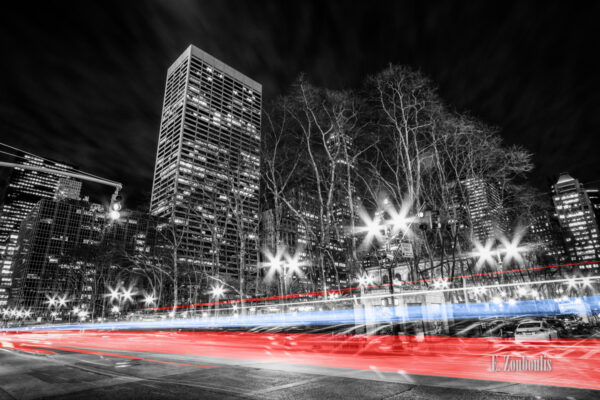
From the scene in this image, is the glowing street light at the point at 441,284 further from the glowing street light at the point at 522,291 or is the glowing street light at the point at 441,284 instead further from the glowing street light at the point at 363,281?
the glowing street light at the point at 522,291

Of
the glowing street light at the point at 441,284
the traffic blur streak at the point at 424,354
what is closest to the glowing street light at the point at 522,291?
the glowing street light at the point at 441,284

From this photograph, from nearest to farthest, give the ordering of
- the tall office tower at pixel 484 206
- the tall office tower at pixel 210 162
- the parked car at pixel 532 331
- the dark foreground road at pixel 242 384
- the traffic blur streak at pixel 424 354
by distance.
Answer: the dark foreground road at pixel 242 384
the traffic blur streak at pixel 424 354
the parked car at pixel 532 331
the tall office tower at pixel 484 206
the tall office tower at pixel 210 162

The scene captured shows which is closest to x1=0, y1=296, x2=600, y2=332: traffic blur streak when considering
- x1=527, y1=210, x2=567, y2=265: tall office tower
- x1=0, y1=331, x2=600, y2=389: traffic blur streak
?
x1=0, y1=331, x2=600, y2=389: traffic blur streak

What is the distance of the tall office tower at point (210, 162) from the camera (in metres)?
29.7

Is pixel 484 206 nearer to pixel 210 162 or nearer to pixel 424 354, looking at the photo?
pixel 424 354

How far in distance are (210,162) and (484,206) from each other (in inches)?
1027

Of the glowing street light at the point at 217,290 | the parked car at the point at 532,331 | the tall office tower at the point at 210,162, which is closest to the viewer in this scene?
the parked car at the point at 532,331

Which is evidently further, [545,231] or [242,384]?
[545,231]

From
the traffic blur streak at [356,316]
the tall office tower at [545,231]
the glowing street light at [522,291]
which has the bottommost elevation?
the traffic blur streak at [356,316]

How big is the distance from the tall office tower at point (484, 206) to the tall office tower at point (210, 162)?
1834 centimetres

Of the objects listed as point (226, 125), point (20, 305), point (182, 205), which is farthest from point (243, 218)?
point (20, 305)

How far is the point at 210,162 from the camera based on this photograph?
3244 cm

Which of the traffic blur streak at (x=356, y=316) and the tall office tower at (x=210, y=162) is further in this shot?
A: the tall office tower at (x=210, y=162)

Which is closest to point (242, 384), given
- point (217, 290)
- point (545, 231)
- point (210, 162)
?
point (210, 162)
